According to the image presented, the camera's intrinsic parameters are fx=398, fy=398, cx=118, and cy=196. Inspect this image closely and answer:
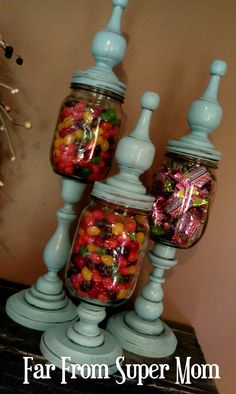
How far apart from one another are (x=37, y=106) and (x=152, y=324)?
0.63 m

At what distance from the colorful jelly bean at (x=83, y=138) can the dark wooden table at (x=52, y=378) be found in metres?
0.36

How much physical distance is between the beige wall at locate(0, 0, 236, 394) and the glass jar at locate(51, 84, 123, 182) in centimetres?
20

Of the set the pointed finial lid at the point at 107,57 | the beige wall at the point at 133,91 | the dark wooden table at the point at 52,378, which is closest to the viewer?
the dark wooden table at the point at 52,378

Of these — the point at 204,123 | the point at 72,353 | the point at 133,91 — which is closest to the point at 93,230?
the point at 72,353

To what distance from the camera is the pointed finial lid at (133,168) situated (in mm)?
767

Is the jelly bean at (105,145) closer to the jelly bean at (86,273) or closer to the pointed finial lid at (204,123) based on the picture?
the pointed finial lid at (204,123)

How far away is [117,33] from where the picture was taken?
0.87m

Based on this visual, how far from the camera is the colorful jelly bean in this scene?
85 cm

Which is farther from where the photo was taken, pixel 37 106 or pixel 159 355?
pixel 37 106

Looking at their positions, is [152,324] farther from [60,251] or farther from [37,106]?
[37,106]

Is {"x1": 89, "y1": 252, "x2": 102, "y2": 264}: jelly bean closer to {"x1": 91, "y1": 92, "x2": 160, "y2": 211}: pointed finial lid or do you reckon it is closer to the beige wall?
{"x1": 91, "y1": 92, "x2": 160, "y2": 211}: pointed finial lid

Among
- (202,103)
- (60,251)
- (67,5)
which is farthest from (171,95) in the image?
(60,251)

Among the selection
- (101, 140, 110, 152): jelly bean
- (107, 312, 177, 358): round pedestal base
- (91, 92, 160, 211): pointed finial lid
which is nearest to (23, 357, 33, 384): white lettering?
(107, 312, 177, 358): round pedestal base

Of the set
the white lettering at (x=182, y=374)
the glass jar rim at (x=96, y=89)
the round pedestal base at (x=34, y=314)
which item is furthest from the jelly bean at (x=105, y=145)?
the white lettering at (x=182, y=374)
